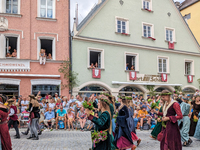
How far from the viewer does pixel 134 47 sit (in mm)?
21703

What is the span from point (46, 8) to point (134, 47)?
27.2 ft

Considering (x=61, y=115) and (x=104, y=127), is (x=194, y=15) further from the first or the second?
(x=104, y=127)

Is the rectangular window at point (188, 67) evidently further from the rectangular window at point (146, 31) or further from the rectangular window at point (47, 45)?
the rectangular window at point (47, 45)

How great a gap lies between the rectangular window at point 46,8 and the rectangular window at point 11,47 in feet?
9.32

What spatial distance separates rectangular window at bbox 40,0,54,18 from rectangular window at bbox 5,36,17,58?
2.84m

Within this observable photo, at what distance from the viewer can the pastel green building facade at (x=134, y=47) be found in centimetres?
1927

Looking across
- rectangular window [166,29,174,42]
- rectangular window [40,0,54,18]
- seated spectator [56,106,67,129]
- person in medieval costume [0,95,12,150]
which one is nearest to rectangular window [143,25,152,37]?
rectangular window [166,29,174,42]

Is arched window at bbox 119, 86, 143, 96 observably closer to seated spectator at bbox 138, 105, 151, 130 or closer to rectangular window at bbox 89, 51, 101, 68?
rectangular window at bbox 89, 51, 101, 68

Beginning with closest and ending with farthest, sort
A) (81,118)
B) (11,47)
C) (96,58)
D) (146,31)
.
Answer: (81,118)
(11,47)
(96,58)
(146,31)

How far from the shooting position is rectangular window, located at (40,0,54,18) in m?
18.4

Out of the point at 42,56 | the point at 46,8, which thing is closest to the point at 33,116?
the point at 42,56

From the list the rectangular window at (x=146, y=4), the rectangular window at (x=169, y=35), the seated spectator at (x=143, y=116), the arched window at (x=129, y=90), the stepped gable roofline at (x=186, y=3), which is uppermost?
the stepped gable roofline at (x=186, y=3)

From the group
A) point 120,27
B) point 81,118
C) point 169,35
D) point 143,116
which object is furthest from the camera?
point 169,35

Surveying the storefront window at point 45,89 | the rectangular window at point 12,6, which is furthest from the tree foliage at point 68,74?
the rectangular window at point 12,6
